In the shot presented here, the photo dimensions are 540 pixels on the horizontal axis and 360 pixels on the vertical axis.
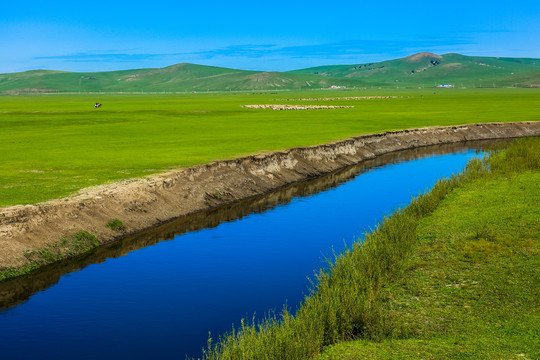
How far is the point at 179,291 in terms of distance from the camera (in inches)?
755

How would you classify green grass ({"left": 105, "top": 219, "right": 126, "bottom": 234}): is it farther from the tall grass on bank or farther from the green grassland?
the green grassland

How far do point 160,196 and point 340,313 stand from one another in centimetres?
1797

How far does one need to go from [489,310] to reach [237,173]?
79.6 feet

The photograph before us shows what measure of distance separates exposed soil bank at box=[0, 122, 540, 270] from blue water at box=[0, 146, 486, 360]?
8.25ft

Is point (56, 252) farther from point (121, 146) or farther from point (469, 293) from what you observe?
point (121, 146)

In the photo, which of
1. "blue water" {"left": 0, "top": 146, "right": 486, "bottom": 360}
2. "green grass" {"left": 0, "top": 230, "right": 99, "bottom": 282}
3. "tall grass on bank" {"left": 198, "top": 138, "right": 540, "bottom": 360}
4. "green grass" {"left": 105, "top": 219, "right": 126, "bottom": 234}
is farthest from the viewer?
"green grass" {"left": 105, "top": 219, "right": 126, "bottom": 234}

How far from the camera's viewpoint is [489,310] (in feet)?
47.1

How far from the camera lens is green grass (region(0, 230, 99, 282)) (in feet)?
68.1

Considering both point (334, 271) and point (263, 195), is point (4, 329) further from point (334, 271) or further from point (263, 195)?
point (263, 195)

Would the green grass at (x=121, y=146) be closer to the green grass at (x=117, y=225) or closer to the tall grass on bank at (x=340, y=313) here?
the green grass at (x=117, y=225)

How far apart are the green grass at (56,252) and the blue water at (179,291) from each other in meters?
1.39

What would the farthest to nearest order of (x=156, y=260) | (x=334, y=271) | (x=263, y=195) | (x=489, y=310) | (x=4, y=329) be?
(x=263, y=195)
(x=156, y=260)
(x=334, y=271)
(x=4, y=329)
(x=489, y=310)

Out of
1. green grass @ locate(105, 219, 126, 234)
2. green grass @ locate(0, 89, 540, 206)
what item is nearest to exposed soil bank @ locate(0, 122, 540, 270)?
green grass @ locate(105, 219, 126, 234)

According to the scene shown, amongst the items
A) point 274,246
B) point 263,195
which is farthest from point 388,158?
point 274,246
